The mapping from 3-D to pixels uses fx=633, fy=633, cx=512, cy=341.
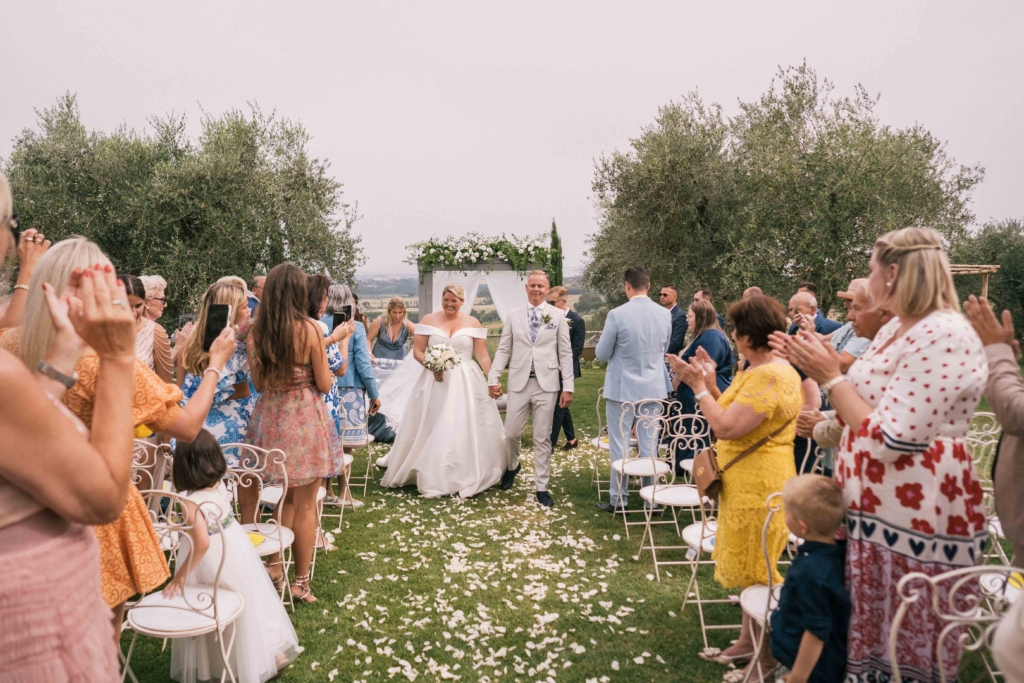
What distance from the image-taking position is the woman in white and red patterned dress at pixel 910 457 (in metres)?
2.03

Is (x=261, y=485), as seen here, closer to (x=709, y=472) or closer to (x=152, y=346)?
(x=152, y=346)

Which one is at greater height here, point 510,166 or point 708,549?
point 510,166

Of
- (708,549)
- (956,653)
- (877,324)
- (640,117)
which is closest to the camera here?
(956,653)

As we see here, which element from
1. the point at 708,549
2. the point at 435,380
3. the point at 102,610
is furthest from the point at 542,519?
the point at 102,610

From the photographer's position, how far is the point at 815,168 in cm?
1317

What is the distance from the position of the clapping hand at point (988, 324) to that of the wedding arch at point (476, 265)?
10.5m

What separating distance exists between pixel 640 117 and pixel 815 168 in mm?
5124

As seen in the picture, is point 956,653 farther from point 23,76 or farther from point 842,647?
point 23,76

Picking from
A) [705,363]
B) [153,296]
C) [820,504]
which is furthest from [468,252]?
[820,504]

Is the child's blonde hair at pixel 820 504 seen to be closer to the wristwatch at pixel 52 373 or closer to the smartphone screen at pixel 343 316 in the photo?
the wristwatch at pixel 52 373

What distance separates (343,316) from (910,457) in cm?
391

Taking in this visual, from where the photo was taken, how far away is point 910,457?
2158mm

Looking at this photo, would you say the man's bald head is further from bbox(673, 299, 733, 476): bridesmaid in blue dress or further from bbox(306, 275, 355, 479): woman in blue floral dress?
bbox(306, 275, 355, 479): woman in blue floral dress

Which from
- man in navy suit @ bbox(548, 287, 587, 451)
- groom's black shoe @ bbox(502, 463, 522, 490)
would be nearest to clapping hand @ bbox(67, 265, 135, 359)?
groom's black shoe @ bbox(502, 463, 522, 490)
